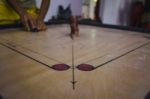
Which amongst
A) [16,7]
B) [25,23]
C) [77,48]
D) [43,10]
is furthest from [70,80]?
[43,10]

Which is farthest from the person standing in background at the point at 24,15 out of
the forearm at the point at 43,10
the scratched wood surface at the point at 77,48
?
the scratched wood surface at the point at 77,48

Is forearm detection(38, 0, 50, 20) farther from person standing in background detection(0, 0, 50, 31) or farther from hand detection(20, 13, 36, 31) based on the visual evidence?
hand detection(20, 13, 36, 31)

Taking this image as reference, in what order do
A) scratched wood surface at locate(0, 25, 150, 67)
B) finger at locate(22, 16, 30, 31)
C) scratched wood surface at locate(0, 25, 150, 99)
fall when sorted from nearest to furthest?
1. scratched wood surface at locate(0, 25, 150, 99)
2. scratched wood surface at locate(0, 25, 150, 67)
3. finger at locate(22, 16, 30, 31)

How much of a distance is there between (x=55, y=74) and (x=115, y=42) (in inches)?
30.1

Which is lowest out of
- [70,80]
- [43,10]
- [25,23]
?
[70,80]

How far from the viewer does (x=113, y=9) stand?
4.20m

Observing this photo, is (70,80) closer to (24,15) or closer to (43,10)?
(24,15)

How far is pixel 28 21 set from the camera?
6.57ft

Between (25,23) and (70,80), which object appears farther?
(25,23)

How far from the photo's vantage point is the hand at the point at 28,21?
1962 mm

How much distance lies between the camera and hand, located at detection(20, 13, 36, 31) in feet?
6.44

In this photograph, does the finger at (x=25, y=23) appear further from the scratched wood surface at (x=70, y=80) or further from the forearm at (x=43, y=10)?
the scratched wood surface at (x=70, y=80)

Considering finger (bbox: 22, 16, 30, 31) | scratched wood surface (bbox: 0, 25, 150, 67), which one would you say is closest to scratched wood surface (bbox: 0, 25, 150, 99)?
scratched wood surface (bbox: 0, 25, 150, 67)

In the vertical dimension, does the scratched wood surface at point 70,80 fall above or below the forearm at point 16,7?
below
